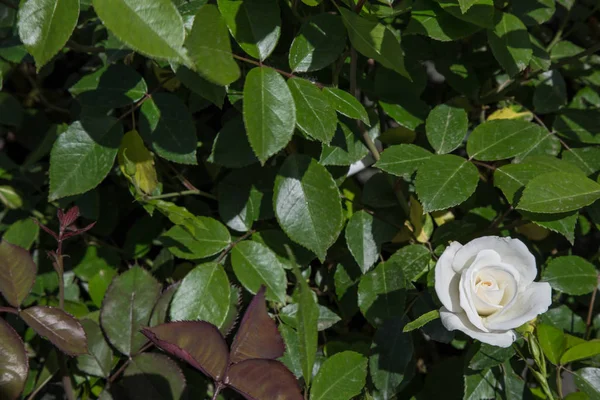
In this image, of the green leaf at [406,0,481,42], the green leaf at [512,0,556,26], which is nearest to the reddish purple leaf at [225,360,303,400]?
the green leaf at [406,0,481,42]

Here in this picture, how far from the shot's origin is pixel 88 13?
136cm

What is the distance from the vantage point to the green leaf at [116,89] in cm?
125

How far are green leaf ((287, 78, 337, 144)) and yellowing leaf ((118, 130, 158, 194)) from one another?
39 centimetres

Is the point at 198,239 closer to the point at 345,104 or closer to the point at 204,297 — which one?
the point at 204,297

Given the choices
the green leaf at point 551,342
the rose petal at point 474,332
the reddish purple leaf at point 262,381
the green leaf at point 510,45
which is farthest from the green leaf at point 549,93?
the reddish purple leaf at point 262,381

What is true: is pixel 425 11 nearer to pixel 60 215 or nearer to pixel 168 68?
pixel 168 68

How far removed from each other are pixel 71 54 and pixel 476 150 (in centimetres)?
138

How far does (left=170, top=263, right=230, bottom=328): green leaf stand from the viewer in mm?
1177

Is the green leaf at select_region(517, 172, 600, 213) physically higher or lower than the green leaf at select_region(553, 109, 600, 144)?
higher

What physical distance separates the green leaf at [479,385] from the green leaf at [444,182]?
36 centimetres

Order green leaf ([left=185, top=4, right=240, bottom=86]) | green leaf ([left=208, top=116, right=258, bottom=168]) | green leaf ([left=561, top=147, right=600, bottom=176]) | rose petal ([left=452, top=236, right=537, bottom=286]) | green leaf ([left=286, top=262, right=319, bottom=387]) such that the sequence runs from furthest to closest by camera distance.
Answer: green leaf ([left=561, top=147, right=600, bottom=176]) → green leaf ([left=208, top=116, right=258, bottom=168]) → rose petal ([left=452, top=236, right=537, bottom=286]) → green leaf ([left=185, top=4, right=240, bottom=86]) → green leaf ([left=286, top=262, right=319, bottom=387])

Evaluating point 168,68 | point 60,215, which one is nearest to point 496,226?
point 168,68

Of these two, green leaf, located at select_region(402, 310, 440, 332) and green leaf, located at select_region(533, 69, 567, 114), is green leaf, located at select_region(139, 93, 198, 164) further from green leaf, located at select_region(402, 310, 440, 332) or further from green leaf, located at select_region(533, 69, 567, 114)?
green leaf, located at select_region(533, 69, 567, 114)

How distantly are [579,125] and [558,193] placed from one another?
1.39 ft
